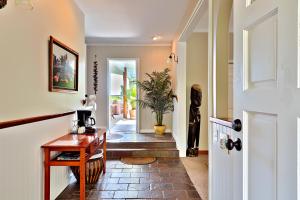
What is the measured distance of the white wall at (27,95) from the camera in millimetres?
1732

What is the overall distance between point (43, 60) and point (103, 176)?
6.55ft

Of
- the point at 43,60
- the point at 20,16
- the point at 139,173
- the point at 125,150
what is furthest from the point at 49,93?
the point at 125,150

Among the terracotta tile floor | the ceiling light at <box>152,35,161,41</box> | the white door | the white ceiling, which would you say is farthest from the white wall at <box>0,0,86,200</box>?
the ceiling light at <box>152,35,161,41</box>

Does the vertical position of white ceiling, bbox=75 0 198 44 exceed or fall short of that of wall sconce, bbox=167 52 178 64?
it exceeds it

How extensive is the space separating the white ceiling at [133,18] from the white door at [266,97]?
87.3 inches

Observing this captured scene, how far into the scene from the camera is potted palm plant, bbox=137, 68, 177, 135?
5469 millimetres

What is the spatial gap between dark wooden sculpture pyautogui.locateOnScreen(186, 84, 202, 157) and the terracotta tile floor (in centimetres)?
70

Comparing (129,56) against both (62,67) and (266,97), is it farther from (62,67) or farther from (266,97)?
(266,97)

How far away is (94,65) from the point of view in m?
6.00

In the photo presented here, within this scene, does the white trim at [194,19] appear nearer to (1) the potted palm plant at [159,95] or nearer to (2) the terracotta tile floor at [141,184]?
(1) the potted palm plant at [159,95]

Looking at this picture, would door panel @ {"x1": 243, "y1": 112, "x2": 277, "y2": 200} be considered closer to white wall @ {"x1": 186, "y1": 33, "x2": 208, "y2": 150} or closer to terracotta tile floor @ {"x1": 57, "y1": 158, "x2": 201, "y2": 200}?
terracotta tile floor @ {"x1": 57, "y1": 158, "x2": 201, "y2": 200}

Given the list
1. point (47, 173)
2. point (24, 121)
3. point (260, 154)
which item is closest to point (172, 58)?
point (47, 173)

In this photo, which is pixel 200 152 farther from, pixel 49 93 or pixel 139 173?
pixel 49 93

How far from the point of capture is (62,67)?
2859 millimetres
